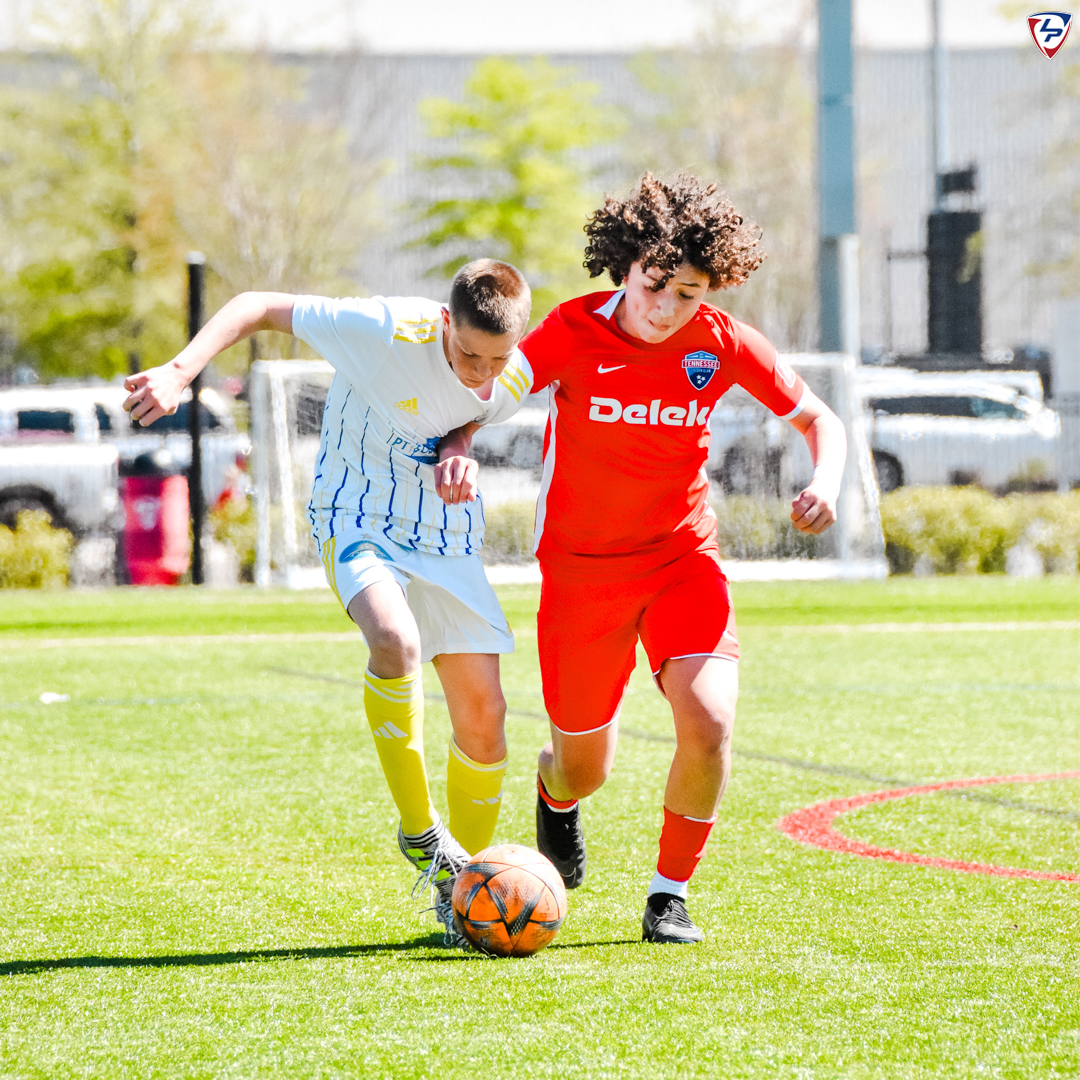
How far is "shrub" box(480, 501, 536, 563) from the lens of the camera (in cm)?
1552

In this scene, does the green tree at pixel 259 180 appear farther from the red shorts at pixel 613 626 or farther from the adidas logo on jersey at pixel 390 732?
the adidas logo on jersey at pixel 390 732

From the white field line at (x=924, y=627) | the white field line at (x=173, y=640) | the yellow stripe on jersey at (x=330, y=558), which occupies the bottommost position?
the white field line at (x=924, y=627)

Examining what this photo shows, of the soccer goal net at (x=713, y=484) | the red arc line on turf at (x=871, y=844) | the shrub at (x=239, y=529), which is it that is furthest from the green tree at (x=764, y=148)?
the red arc line on turf at (x=871, y=844)

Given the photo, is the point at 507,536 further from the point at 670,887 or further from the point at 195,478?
the point at 670,887

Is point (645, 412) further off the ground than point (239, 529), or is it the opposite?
point (645, 412)

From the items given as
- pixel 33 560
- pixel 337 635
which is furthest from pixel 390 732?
pixel 33 560

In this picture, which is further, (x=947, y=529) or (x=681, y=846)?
(x=947, y=529)

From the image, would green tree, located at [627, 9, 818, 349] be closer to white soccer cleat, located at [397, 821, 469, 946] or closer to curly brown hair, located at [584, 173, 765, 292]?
curly brown hair, located at [584, 173, 765, 292]

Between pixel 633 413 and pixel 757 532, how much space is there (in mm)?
11568

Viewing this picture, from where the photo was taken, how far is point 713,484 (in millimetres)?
16141

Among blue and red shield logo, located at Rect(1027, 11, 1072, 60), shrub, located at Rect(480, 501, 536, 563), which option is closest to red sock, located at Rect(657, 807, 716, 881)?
blue and red shield logo, located at Rect(1027, 11, 1072, 60)

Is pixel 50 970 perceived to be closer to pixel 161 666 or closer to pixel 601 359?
pixel 601 359

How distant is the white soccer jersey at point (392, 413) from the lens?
169 inches

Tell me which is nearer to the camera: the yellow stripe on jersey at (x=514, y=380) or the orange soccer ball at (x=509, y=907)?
the orange soccer ball at (x=509, y=907)
